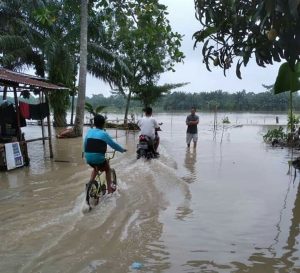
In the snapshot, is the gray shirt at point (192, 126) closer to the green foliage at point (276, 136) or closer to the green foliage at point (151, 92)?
the green foliage at point (276, 136)

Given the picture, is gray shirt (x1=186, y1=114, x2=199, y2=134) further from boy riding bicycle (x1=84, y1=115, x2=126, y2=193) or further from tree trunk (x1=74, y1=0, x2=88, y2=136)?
boy riding bicycle (x1=84, y1=115, x2=126, y2=193)

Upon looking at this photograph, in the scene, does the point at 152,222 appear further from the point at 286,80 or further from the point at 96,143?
the point at 286,80

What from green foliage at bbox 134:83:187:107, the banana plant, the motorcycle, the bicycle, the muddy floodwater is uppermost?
green foliage at bbox 134:83:187:107

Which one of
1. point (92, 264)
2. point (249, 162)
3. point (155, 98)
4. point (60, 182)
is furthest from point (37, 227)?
point (155, 98)

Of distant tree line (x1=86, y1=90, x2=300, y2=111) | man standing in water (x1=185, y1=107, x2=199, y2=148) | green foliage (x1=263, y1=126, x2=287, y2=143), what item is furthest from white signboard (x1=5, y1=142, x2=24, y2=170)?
distant tree line (x1=86, y1=90, x2=300, y2=111)

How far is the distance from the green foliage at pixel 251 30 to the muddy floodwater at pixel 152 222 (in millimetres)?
2786

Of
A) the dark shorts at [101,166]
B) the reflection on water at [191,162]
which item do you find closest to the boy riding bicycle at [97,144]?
the dark shorts at [101,166]

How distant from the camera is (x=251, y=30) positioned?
113 inches

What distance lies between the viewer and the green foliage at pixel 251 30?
240 cm

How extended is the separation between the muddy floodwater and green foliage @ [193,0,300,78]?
110 inches

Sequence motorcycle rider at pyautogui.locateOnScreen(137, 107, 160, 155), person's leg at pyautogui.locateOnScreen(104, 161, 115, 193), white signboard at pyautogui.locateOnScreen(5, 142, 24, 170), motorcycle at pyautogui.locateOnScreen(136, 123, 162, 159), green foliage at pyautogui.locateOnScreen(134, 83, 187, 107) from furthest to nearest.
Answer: green foliage at pyautogui.locateOnScreen(134, 83, 187, 107) < motorcycle at pyautogui.locateOnScreen(136, 123, 162, 159) < motorcycle rider at pyautogui.locateOnScreen(137, 107, 160, 155) < white signboard at pyautogui.locateOnScreen(5, 142, 24, 170) < person's leg at pyautogui.locateOnScreen(104, 161, 115, 193)

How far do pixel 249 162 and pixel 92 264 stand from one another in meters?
9.84

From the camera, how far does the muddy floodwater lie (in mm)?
5137

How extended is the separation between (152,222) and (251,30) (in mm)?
4379
